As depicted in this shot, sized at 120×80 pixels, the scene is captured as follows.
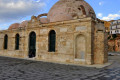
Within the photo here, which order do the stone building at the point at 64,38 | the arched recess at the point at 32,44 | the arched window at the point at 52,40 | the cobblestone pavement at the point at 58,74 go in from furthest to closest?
1. the arched recess at the point at 32,44
2. the arched window at the point at 52,40
3. the stone building at the point at 64,38
4. the cobblestone pavement at the point at 58,74

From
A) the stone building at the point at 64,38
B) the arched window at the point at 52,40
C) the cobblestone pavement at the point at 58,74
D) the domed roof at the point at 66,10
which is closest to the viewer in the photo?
the cobblestone pavement at the point at 58,74

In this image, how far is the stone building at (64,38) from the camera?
10266mm

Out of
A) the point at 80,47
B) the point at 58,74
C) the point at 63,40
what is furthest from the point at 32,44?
the point at 58,74

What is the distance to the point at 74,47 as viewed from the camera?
1078cm

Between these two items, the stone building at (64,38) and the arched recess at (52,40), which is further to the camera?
the arched recess at (52,40)

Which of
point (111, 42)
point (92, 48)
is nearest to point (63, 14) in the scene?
point (92, 48)

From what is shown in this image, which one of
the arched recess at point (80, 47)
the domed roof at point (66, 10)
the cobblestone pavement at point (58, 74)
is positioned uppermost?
the domed roof at point (66, 10)

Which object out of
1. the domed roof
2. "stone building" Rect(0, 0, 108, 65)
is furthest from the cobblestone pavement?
the domed roof

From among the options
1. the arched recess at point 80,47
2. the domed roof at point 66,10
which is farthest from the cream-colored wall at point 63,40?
the domed roof at point 66,10

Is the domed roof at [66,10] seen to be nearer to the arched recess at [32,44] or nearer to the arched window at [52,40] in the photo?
the arched window at [52,40]

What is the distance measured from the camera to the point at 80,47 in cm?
1068

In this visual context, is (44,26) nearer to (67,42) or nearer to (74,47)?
(67,42)

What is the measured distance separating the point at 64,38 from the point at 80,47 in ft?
6.07

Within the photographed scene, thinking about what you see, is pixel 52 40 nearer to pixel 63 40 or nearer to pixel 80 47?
pixel 63 40
